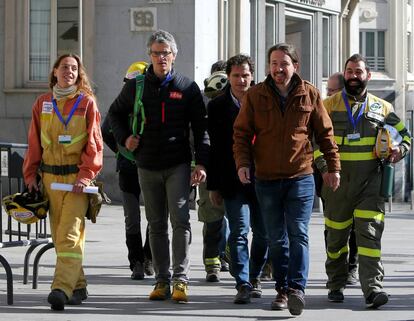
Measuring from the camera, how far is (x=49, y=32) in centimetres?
2573

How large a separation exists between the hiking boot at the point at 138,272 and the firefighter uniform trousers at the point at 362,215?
2.14 m

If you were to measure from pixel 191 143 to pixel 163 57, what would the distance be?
0.83m

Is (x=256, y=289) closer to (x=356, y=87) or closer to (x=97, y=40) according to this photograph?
(x=356, y=87)

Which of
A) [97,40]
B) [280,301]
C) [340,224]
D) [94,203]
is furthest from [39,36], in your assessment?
[280,301]

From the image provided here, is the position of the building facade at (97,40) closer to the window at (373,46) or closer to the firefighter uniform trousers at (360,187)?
the firefighter uniform trousers at (360,187)

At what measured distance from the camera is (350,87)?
1120 centimetres

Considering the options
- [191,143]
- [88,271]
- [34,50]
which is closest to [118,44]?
[34,50]

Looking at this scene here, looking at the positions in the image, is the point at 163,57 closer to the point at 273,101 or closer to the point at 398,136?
the point at 273,101

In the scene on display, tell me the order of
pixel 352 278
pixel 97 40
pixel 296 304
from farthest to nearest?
pixel 97 40 < pixel 352 278 < pixel 296 304

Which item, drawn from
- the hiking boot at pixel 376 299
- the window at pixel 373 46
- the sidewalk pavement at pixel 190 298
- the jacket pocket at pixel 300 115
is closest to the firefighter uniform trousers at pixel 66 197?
the sidewalk pavement at pixel 190 298

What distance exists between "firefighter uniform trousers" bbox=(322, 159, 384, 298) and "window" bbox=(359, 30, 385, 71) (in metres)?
36.4

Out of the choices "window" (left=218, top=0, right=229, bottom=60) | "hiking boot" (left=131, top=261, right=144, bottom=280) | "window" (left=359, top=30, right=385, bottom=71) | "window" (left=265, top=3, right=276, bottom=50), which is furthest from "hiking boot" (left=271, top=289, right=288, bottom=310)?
"window" (left=359, top=30, right=385, bottom=71)

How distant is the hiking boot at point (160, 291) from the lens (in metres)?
11.1

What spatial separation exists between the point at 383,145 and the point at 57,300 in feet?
9.29
